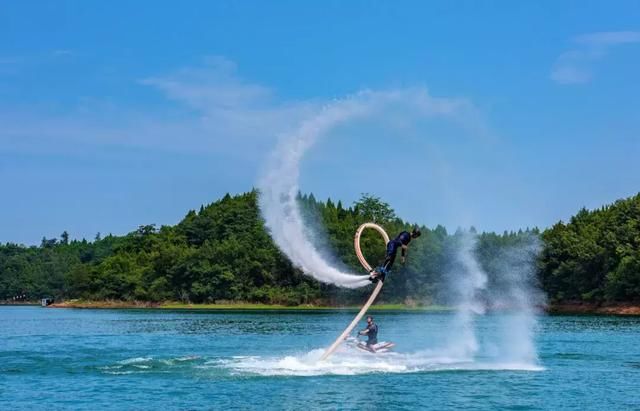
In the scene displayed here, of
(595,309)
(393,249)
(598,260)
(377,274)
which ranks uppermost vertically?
(598,260)

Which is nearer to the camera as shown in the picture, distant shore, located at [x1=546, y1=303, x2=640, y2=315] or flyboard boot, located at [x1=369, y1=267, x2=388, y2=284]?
flyboard boot, located at [x1=369, y1=267, x2=388, y2=284]

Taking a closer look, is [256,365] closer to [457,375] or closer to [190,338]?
[457,375]

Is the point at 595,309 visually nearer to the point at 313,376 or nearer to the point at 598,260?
the point at 598,260

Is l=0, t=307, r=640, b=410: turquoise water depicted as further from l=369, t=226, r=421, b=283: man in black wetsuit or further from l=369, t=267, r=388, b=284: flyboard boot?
l=369, t=226, r=421, b=283: man in black wetsuit

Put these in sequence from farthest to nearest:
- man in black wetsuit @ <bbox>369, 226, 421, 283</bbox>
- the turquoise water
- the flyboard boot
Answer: the flyboard boot → man in black wetsuit @ <bbox>369, 226, 421, 283</bbox> → the turquoise water

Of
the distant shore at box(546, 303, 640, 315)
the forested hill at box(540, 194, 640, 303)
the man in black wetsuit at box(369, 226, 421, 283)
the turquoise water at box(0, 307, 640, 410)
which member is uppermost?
the forested hill at box(540, 194, 640, 303)

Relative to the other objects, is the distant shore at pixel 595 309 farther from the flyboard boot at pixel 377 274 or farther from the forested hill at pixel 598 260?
the flyboard boot at pixel 377 274

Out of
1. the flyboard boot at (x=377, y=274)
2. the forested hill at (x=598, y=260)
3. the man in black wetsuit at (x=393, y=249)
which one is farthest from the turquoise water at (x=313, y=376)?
the forested hill at (x=598, y=260)

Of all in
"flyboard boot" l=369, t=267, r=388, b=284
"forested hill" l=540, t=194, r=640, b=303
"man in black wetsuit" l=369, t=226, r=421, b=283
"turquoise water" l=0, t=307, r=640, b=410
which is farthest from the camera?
"forested hill" l=540, t=194, r=640, b=303

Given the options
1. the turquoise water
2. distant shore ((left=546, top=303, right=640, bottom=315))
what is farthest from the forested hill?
the turquoise water

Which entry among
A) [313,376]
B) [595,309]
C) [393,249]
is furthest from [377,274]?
[595,309]

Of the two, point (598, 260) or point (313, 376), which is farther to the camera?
point (598, 260)

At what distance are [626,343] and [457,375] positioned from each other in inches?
1381

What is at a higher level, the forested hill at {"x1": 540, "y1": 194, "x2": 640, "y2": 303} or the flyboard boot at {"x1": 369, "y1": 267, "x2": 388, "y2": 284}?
the forested hill at {"x1": 540, "y1": 194, "x2": 640, "y2": 303}
